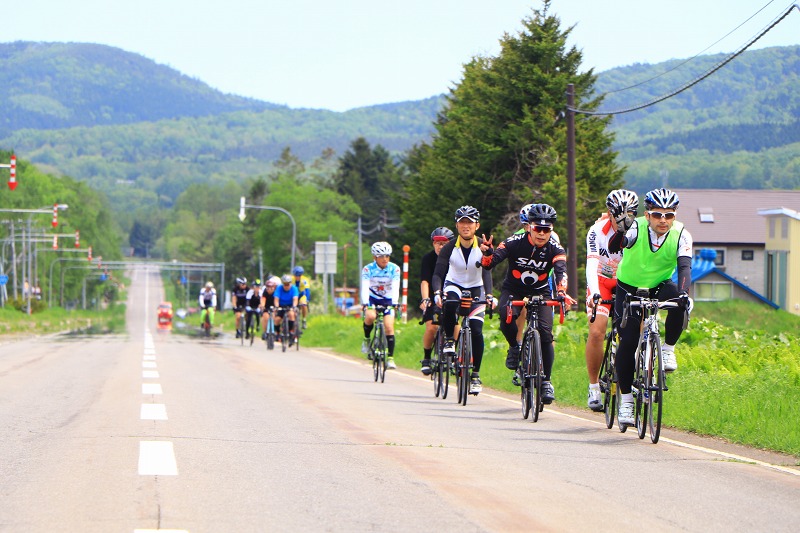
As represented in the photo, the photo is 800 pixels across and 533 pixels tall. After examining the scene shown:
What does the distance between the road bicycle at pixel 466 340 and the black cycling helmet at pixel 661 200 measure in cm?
377

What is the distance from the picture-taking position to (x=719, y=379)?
44.5 ft

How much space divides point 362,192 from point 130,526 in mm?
127030

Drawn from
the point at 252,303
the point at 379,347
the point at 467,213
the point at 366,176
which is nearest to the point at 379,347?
the point at 379,347

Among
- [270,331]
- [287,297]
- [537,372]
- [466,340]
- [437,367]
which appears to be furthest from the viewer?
[270,331]

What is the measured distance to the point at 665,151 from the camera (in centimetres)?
11850

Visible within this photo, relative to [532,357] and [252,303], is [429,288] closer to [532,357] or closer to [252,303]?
[532,357]

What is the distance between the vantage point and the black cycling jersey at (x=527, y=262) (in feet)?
40.0

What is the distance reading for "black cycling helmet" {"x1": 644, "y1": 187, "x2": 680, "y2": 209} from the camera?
10156 millimetres

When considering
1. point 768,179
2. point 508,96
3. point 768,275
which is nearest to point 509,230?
point 508,96

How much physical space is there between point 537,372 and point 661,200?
2.33 metres

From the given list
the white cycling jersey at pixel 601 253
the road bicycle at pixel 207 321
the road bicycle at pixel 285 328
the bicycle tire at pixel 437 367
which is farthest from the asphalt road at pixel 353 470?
the road bicycle at pixel 207 321

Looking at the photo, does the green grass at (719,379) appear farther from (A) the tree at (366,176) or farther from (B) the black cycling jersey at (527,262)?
(A) the tree at (366,176)

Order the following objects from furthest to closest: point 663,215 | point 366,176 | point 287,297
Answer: point 366,176, point 287,297, point 663,215

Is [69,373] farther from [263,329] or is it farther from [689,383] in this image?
[263,329]
